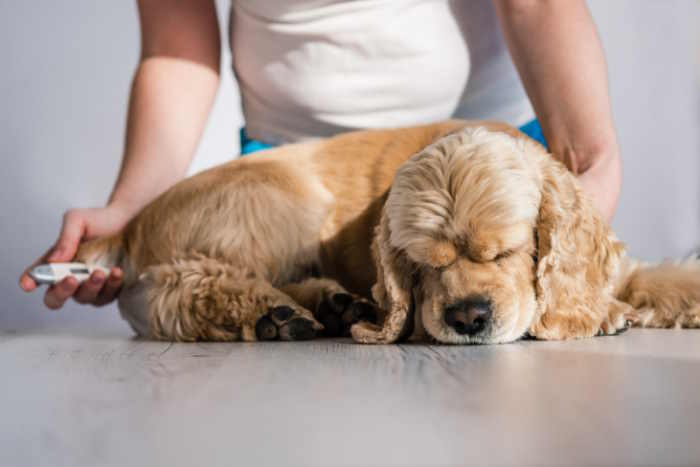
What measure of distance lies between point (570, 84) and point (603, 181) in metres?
0.36

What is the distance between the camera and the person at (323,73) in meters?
2.60

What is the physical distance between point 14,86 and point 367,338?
12.2 feet

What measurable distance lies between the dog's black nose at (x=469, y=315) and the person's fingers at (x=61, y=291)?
1333mm

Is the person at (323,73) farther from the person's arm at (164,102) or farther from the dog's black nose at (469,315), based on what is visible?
the dog's black nose at (469,315)

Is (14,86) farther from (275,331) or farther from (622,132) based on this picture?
(622,132)

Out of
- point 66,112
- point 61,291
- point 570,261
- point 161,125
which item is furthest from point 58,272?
point 66,112

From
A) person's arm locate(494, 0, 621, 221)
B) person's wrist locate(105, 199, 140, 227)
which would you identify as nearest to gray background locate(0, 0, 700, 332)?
person's wrist locate(105, 199, 140, 227)

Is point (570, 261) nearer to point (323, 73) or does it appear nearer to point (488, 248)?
point (488, 248)

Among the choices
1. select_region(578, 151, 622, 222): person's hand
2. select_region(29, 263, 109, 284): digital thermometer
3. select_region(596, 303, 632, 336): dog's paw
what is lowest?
select_region(29, 263, 109, 284): digital thermometer

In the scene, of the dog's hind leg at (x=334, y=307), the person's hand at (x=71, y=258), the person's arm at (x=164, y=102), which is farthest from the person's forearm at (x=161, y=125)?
the dog's hind leg at (x=334, y=307)

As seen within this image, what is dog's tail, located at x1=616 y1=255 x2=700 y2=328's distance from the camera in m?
2.18

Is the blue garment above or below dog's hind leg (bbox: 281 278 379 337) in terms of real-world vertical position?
above

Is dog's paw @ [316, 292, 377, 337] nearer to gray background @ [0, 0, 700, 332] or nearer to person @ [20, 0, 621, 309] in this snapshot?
person @ [20, 0, 621, 309]

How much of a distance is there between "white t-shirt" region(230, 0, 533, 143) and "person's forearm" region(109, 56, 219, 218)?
0.29 meters
